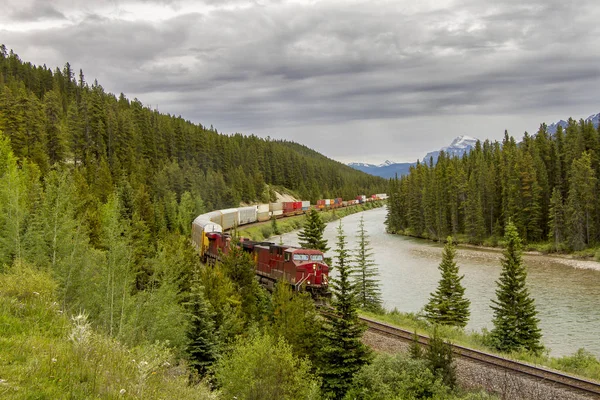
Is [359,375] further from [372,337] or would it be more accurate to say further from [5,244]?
[5,244]

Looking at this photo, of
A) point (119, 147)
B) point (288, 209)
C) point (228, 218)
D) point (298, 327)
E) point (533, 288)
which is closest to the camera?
point (298, 327)

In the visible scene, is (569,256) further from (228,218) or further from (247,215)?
(247,215)

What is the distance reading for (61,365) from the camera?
9.95 metres

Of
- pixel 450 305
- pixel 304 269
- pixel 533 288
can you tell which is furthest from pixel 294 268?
pixel 533 288

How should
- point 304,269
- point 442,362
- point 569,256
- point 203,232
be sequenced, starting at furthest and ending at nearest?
point 569,256 → point 203,232 → point 304,269 → point 442,362

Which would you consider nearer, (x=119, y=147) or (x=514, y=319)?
(x=514, y=319)

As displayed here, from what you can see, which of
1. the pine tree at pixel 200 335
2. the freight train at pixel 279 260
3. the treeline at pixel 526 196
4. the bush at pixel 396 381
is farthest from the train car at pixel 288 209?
the bush at pixel 396 381

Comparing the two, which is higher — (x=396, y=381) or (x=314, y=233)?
(x=314, y=233)

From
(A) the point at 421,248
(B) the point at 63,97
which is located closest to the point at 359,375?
(A) the point at 421,248

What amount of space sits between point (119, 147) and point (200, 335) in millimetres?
86374

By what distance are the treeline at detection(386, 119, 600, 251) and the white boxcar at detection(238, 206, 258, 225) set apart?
4047 cm

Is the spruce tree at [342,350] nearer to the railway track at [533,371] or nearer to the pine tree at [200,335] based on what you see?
the railway track at [533,371]

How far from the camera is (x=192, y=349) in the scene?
25.2m

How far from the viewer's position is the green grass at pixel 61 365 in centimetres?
913
